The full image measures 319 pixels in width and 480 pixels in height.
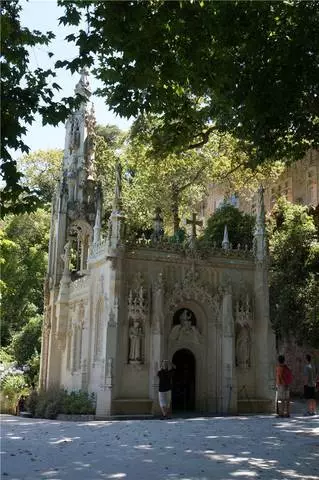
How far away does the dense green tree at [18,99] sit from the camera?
9633 millimetres

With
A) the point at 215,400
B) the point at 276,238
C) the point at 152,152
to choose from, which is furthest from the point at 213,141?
the point at 215,400

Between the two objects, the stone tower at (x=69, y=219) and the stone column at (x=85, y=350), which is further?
the stone tower at (x=69, y=219)

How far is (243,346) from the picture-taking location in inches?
901

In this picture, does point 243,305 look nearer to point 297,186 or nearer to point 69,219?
point 69,219

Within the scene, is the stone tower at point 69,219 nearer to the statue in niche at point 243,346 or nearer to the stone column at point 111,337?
the stone column at point 111,337

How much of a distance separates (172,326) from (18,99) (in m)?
13.5

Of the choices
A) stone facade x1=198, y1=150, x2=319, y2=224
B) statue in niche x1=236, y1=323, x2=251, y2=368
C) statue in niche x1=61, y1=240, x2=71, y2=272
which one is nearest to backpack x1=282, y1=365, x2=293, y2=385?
statue in niche x1=236, y1=323, x2=251, y2=368

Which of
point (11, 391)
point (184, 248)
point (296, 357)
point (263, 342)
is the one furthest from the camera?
point (296, 357)

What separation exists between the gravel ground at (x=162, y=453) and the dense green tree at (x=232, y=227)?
19.7 metres

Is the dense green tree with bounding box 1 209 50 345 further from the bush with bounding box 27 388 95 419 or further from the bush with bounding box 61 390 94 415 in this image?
the bush with bounding box 61 390 94 415

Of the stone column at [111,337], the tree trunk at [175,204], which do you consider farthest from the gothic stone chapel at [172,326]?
the tree trunk at [175,204]

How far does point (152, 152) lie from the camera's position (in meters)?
19.1

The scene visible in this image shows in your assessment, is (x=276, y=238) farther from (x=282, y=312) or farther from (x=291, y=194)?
(x=291, y=194)

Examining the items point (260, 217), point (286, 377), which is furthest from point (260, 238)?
point (286, 377)
